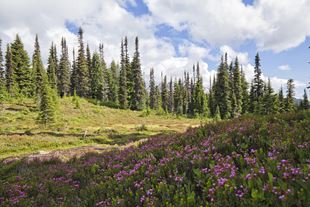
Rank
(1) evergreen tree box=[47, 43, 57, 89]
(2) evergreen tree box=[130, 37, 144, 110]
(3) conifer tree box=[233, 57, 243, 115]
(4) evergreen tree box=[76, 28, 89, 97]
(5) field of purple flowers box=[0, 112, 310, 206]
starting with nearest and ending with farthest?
(5) field of purple flowers box=[0, 112, 310, 206] < (1) evergreen tree box=[47, 43, 57, 89] < (2) evergreen tree box=[130, 37, 144, 110] < (3) conifer tree box=[233, 57, 243, 115] < (4) evergreen tree box=[76, 28, 89, 97]

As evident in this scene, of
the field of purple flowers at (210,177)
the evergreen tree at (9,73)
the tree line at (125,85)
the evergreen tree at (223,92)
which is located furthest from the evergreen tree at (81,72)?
the field of purple flowers at (210,177)

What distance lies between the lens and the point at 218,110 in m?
72.4

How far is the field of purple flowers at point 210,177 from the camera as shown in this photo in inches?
130

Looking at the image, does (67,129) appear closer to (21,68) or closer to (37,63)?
(37,63)

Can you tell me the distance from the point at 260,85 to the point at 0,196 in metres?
64.1

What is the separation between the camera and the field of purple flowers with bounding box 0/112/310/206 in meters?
3.29

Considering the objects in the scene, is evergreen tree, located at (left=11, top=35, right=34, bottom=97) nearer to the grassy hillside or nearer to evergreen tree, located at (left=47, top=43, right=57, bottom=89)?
the grassy hillside

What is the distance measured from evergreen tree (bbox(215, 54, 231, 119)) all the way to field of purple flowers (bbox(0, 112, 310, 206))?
68.1 metres

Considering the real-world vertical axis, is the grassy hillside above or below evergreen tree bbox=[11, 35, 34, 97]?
below

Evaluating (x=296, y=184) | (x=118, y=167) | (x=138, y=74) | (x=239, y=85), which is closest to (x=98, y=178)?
(x=118, y=167)

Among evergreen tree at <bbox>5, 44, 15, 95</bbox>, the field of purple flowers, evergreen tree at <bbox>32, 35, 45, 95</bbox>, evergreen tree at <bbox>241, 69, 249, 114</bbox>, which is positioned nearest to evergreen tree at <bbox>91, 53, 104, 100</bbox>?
evergreen tree at <bbox>32, 35, 45, 95</bbox>

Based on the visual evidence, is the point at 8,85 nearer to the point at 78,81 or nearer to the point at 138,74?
the point at 78,81

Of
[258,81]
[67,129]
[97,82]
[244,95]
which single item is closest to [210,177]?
[67,129]

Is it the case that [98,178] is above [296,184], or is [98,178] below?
below
